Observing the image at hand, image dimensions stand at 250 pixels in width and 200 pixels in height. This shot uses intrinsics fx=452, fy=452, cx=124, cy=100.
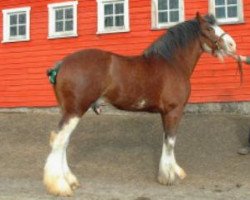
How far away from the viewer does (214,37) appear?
25.7 ft

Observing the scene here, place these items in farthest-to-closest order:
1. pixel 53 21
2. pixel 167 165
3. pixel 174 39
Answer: pixel 53 21 < pixel 174 39 < pixel 167 165

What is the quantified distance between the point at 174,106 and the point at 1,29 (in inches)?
464

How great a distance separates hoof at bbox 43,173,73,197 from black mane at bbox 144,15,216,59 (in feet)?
8.34

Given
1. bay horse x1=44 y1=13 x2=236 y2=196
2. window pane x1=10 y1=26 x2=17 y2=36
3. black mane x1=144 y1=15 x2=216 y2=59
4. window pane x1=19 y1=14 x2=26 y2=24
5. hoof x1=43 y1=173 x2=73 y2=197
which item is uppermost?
window pane x1=19 y1=14 x2=26 y2=24

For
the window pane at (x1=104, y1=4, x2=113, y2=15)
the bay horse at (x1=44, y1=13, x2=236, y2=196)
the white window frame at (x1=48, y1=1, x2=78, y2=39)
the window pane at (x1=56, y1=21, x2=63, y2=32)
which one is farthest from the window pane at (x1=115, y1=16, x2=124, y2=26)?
the bay horse at (x1=44, y1=13, x2=236, y2=196)

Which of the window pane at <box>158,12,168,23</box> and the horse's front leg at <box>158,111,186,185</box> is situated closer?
the horse's front leg at <box>158,111,186,185</box>

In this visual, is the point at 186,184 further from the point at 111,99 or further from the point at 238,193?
the point at 111,99

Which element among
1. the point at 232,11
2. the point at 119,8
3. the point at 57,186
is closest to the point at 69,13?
the point at 119,8

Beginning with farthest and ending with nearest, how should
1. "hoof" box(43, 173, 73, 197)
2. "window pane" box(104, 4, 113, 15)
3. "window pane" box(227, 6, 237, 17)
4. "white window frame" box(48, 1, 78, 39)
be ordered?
"white window frame" box(48, 1, 78, 39)
"window pane" box(104, 4, 113, 15)
"window pane" box(227, 6, 237, 17)
"hoof" box(43, 173, 73, 197)

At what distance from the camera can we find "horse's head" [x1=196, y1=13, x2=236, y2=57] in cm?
779

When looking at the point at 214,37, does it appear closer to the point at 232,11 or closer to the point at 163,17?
the point at 232,11

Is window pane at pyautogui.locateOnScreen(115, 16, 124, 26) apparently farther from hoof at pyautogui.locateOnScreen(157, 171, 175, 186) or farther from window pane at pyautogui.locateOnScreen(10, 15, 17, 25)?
hoof at pyautogui.locateOnScreen(157, 171, 175, 186)

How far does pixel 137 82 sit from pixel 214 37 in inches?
67.9

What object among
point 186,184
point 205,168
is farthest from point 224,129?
point 186,184
